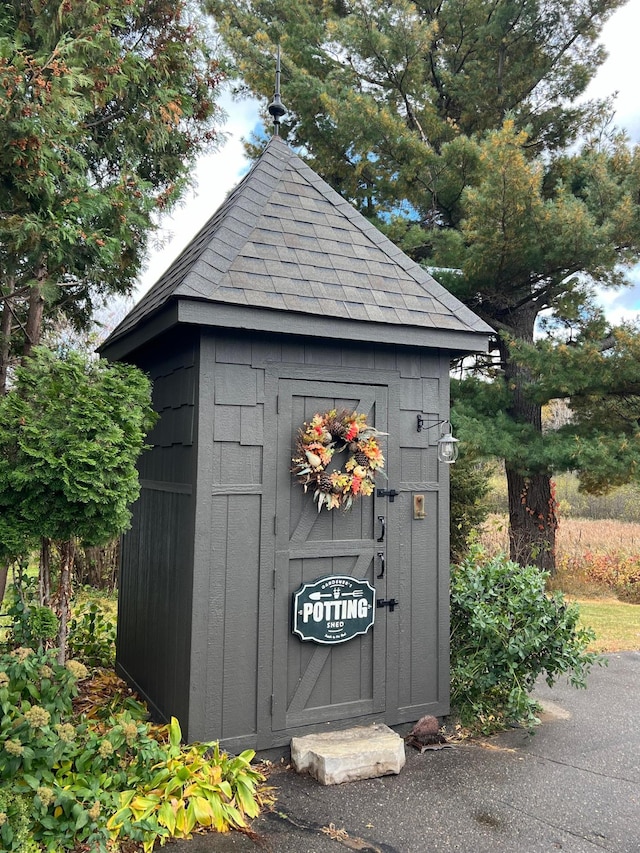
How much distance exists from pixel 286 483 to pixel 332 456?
339 millimetres

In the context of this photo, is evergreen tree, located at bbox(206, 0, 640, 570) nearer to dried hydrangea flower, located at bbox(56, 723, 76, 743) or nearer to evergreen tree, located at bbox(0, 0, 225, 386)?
evergreen tree, located at bbox(0, 0, 225, 386)

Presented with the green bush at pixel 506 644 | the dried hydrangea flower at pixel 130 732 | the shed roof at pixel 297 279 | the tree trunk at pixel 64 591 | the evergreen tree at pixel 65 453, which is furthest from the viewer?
the green bush at pixel 506 644

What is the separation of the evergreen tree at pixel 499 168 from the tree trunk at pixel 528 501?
→ 0.03m

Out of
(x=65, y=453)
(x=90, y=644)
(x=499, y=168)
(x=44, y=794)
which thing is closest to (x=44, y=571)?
(x=65, y=453)

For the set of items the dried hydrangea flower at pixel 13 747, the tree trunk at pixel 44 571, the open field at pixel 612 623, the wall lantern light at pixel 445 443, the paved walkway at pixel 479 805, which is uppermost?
the wall lantern light at pixel 445 443

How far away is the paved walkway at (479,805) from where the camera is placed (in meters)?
2.93

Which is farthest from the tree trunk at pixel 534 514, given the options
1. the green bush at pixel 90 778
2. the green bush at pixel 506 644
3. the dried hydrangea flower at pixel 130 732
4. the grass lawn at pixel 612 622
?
the dried hydrangea flower at pixel 130 732

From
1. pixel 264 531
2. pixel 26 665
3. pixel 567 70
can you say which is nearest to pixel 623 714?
pixel 264 531

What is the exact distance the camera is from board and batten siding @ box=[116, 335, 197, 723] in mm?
3662

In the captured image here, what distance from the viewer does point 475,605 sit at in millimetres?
4363

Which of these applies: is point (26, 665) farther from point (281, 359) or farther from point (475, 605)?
point (475, 605)

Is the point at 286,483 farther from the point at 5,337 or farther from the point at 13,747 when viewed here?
the point at 5,337

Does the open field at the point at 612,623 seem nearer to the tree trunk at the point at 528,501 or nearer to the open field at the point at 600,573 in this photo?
the open field at the point at 600,573

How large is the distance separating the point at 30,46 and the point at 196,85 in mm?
1859
